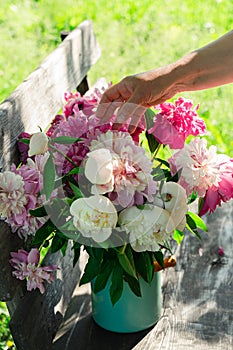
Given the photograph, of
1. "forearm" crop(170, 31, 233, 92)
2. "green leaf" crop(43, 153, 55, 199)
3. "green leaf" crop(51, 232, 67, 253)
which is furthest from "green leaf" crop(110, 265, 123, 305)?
"forearm" crop(170, 31, 233, 92)

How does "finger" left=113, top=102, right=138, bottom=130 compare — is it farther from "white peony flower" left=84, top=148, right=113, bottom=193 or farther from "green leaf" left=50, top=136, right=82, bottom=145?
"white peony flower" left=84, top=148, right=113, bottom=193

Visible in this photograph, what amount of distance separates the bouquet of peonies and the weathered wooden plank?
0.25ft

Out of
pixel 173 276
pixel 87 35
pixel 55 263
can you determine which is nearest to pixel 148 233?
pixel 55 263

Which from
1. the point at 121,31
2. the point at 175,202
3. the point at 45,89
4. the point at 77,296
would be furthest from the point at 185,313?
the point at 121,31

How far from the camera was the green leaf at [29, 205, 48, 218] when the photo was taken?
1.64m

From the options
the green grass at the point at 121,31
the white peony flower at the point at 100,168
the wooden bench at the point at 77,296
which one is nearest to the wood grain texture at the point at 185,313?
the wooden bench at the point at 77,296

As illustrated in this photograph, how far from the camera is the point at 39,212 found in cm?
165

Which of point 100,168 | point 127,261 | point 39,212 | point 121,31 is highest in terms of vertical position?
point 100,168

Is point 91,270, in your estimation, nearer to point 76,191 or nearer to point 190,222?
point 76,191

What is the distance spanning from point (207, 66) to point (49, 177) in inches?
22.8

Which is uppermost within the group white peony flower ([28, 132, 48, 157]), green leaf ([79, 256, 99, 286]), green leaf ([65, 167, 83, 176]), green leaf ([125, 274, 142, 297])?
white peony flower ([28, 132, 48, 157])

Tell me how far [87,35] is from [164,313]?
4.33 feet

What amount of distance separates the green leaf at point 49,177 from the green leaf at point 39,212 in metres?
0.04

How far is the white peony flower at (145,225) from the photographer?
1.57 meters
